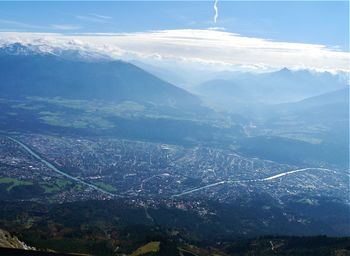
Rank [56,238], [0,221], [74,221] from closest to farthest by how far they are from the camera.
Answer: [56,238]
[0,221]
[74,221]

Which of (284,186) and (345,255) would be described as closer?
(345,255)

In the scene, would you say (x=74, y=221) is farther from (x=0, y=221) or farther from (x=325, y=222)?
(x=325, y=222)

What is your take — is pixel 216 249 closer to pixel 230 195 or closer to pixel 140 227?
pixel 140 227

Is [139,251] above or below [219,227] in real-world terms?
above

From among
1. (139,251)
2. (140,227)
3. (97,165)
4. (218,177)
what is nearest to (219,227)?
(140,227)

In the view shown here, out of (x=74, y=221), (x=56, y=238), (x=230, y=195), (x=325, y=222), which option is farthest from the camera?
(x=230, y=195)

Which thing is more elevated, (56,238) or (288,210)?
(56,238)

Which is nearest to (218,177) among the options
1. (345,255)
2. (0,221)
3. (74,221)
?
(74,221)

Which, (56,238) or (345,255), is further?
(56,238)

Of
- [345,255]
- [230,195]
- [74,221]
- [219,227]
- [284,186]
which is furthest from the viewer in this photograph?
[284,186]
